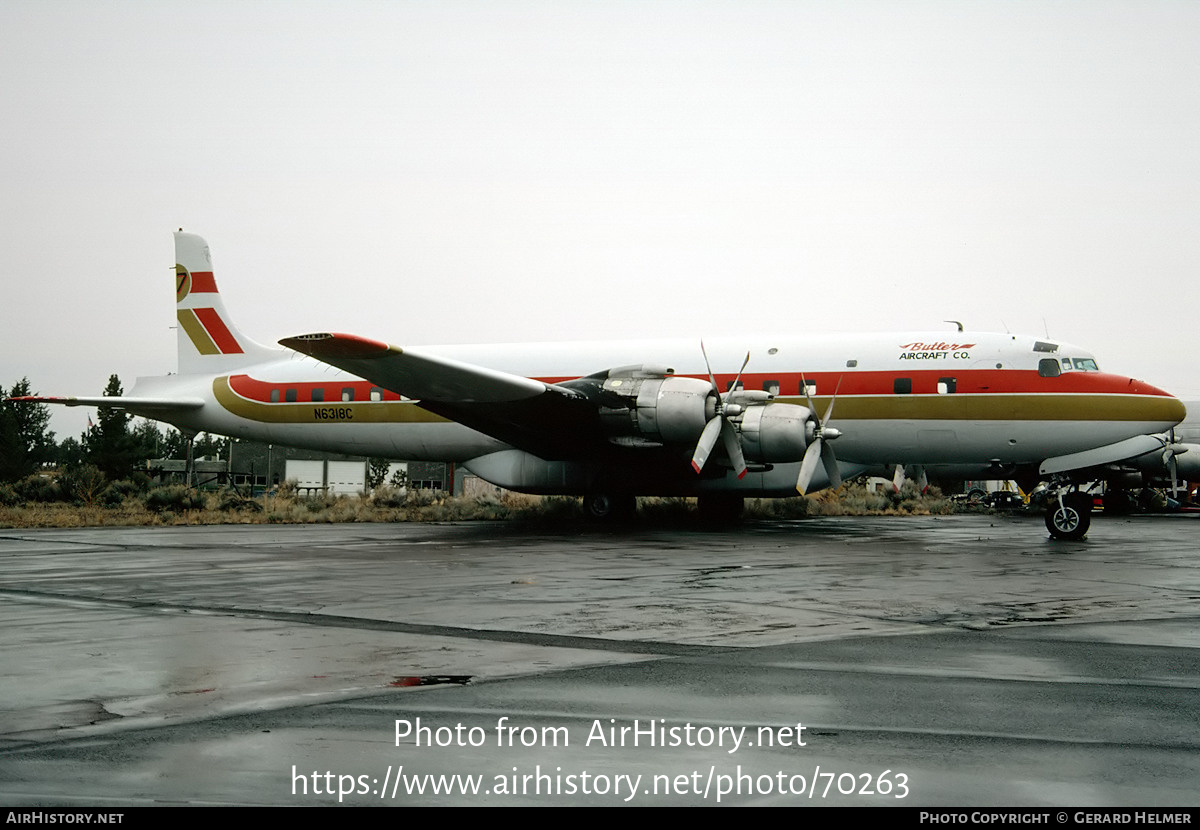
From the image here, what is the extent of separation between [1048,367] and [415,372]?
41.0 feet

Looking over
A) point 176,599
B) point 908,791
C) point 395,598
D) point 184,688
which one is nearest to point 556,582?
point 395,598

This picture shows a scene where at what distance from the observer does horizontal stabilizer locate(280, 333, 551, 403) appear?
17781 mm

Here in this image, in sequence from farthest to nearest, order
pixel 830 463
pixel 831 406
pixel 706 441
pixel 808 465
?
pixel 831 406
pixel 830 463
pixel 808 465
pixel 706 441

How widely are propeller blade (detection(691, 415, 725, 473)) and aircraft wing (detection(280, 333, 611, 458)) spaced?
2360mm

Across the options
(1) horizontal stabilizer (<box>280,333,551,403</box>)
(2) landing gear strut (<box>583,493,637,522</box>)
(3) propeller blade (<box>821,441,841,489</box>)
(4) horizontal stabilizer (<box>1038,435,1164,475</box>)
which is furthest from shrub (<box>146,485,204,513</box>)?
(4) horizontal stabilizer (<box>1038,435,1164,475</box>)

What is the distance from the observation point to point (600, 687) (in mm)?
5855

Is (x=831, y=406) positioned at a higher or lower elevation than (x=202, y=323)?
lower

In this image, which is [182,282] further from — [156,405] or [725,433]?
[725,433]

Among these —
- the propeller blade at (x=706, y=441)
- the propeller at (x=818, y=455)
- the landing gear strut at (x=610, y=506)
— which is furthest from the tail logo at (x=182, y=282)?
the propeller at (x=818, y=455)

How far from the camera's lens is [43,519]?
82.9 ft

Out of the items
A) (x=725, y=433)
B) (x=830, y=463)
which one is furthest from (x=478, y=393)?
(x=830, y=463)

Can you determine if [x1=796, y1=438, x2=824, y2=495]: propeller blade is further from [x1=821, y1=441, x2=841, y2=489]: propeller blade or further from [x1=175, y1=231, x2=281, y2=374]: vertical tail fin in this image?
[x1=175, y1=231, x2=281, y2=374]: vertical tail fin

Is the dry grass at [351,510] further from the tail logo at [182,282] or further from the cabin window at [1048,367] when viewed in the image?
the cabin window at [1048,367]

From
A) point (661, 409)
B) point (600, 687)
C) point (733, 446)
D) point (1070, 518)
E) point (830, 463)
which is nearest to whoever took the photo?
point (600, 687)
